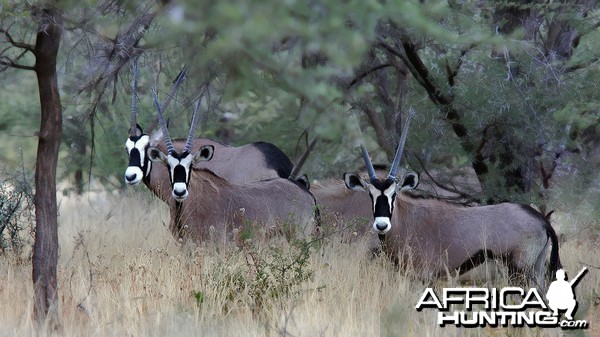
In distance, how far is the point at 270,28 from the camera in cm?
388

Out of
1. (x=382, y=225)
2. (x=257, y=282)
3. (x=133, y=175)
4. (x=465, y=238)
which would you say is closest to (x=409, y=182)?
(x=465, y=238)

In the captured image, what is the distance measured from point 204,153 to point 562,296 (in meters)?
4.66

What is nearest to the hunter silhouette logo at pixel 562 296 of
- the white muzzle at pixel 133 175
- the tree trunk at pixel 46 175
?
the tree trunk at pixel 46 175

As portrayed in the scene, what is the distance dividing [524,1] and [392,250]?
349 centimetres

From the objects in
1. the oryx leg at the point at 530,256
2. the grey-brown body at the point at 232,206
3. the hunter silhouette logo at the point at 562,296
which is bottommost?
the hunter silhouette logo at the point at 562,296

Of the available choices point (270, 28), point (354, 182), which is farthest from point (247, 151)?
point (270, 28)

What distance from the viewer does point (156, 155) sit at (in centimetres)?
976

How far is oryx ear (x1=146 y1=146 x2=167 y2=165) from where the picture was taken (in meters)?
9.67

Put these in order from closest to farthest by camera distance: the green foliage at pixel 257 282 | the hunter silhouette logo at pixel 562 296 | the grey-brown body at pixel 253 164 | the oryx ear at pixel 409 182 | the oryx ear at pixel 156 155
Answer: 1. the hunter silhouette logo at pixel 562 296
2. the green foliage at pixel 257 282
3. the oryx ear at pixel 409 182
4. the oryx ear at pixel 156 155
5. the grey-brown body at pixel 253 164

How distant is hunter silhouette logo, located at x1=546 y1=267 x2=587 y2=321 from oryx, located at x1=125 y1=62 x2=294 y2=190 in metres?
4.62

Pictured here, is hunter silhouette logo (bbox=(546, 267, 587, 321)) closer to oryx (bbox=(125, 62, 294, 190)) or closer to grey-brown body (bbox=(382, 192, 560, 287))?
grey-brown body (bbox=(382, 192, 560, 287))

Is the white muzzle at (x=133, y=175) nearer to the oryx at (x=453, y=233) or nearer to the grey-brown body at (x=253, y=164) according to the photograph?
the grey-brown body at (x=253, y=164)

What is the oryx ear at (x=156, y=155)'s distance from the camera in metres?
9.67

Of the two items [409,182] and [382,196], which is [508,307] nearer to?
[382,196]
